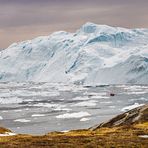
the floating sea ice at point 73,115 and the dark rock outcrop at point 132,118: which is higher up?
the dark rock outcrop at point 132,118

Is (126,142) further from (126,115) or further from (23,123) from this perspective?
(23,123)

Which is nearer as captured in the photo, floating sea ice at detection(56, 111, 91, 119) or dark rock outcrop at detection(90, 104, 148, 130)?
dark rock outcrop at detection(90, 104, 148, 130)

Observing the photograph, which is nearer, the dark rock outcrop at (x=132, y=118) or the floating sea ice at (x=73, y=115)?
the dark rock outcrop at (x=132, y=118)

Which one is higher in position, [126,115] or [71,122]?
[126,115]

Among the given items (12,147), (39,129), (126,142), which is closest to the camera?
(12,147)

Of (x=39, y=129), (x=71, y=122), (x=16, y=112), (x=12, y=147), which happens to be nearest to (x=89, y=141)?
(x=12, y=147)

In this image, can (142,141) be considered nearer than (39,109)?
Yes

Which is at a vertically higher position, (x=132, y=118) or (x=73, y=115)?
(x=132, y=118)

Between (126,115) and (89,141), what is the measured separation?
3780 centimetres

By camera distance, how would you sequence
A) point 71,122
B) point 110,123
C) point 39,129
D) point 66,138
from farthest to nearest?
point 71,122
point 39,129
point 110,123
point 66,138

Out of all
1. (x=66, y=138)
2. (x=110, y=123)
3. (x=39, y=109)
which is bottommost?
(x=39, y=109)

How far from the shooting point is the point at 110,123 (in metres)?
64.4

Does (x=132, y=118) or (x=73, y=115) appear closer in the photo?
(x=132, y=118)

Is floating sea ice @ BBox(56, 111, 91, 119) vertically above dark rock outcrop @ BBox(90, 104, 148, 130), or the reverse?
dark rock outcrop @ BBox(90, 104, 148, 130)
